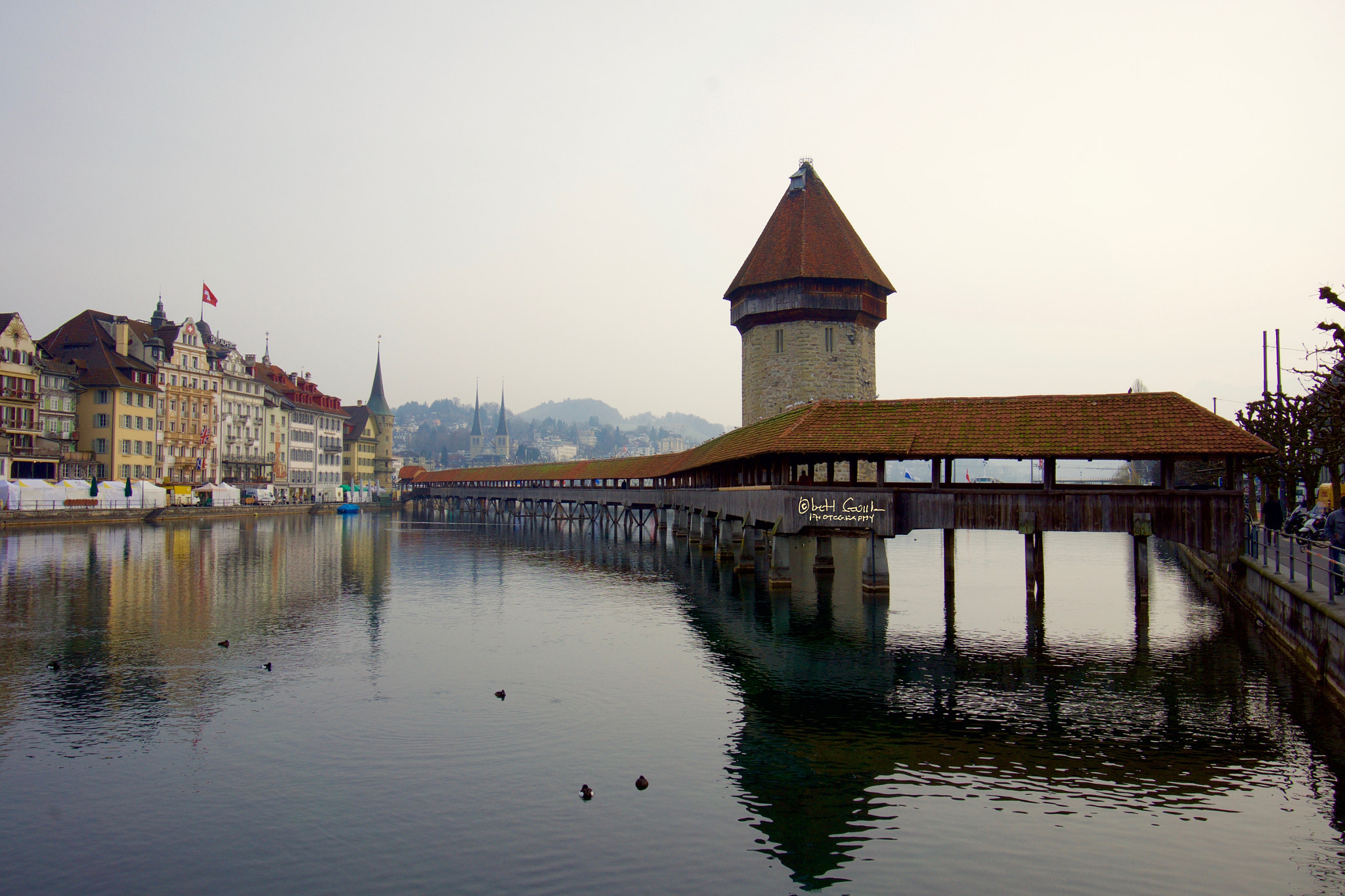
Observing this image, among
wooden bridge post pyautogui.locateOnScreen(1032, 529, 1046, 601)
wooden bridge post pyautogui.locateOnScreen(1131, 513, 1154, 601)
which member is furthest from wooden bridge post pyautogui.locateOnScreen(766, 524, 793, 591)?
wooden bridge post pyautogui.locateOnScreen(1131, 513, 1154, 601)

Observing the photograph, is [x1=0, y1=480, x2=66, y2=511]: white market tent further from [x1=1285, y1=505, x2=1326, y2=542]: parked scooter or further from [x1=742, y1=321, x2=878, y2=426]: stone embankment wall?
[x1=1285, y1=505, x2=1326, y2=542]: parked scooter

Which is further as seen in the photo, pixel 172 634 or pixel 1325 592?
pixel 172 634

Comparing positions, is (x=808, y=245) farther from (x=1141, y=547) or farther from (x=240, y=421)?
(x=240, y=421)

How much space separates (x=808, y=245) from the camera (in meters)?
52.9

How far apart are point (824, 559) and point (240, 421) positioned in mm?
76395

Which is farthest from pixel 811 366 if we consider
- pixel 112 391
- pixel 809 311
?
pixel 112 391

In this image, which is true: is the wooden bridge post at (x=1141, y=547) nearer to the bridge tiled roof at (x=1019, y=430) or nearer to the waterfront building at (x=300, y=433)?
the bridge tiled roof at (x=1019, y=430)

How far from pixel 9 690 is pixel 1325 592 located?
23.1m

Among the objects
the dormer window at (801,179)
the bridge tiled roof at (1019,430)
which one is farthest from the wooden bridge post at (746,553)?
the dormer window at (801,179)

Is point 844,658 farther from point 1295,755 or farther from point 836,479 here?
point 836,479

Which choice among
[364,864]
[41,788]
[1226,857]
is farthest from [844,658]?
[41,788]

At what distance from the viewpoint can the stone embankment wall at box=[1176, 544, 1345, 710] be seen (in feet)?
47.3

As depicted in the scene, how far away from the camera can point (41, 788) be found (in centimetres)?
1134

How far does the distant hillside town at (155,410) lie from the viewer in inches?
2594
